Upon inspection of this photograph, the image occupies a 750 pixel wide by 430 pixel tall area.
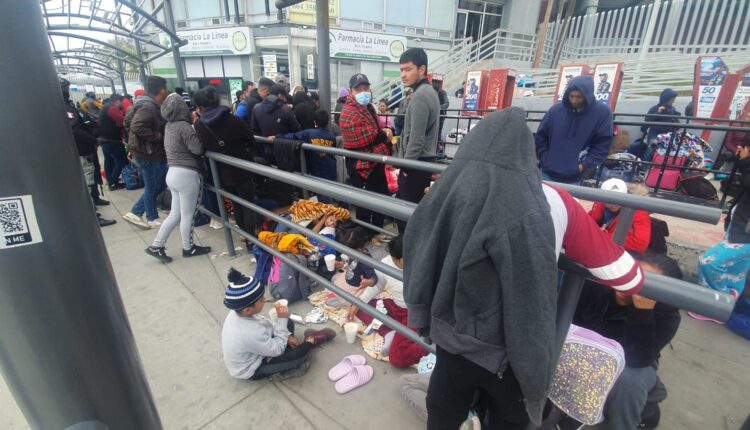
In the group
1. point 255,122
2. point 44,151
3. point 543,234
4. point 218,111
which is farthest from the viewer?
point 255,122

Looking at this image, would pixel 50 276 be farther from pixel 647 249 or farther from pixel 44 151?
pixel 647 249

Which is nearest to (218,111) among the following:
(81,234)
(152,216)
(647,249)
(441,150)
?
(152,216)

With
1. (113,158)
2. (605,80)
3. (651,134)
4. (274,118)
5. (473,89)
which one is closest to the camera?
(274,118)

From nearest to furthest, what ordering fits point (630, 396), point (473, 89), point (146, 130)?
1. point (630, 396)
2. point (146, 130)
3. point (473, 89)

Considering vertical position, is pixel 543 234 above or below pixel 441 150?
above

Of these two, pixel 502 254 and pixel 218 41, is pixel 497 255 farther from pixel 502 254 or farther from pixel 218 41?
pixel 218 41

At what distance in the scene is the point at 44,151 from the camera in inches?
27.3

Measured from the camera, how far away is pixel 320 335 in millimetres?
→ 2512

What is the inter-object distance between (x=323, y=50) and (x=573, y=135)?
2.83 m

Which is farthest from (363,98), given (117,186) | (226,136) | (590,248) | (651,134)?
(651,134)

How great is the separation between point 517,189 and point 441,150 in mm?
7119

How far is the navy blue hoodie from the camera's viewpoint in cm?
329

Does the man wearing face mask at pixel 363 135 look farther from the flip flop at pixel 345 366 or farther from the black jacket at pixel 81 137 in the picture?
the black jacket at pixel 81 137

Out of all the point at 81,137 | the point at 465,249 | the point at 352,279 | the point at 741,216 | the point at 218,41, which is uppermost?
the point at 218,41
